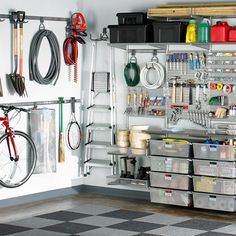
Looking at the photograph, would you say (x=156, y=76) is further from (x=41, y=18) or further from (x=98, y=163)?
(x=41, y=18)

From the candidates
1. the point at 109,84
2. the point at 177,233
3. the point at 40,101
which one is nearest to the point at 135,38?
the point at 109,84

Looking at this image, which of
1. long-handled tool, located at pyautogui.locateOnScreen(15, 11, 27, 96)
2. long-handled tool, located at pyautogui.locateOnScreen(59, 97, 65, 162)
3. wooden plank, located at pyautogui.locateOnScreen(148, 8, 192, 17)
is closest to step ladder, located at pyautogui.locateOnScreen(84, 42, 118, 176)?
long-handled tool, located at pyautogui.locateOnScreen(59, 97, 65, 162)

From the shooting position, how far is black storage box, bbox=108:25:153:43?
29.2 ft

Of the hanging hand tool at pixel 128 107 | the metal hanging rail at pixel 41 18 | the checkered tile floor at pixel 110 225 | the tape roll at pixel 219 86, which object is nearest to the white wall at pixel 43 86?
the metal hanging rail at pixel 41 18

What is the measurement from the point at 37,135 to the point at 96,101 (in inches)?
43.0

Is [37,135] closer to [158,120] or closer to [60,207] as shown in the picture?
[60,207]

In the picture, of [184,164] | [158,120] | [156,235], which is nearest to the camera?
[156,235]

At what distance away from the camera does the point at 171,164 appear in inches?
344

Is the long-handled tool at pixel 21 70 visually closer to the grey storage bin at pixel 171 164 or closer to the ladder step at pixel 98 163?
the ladder step at pixel 98 163

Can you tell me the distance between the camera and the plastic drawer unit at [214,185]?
8.39m

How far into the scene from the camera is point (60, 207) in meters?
8.83

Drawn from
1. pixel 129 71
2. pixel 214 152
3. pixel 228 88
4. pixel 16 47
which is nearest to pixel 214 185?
pixel 214 152

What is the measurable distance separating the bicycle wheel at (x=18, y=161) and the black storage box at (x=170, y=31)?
1961mm

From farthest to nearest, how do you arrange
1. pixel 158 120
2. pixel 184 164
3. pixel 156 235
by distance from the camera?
pixel 158 120 → pixel 184 164 → pixel 156 235
